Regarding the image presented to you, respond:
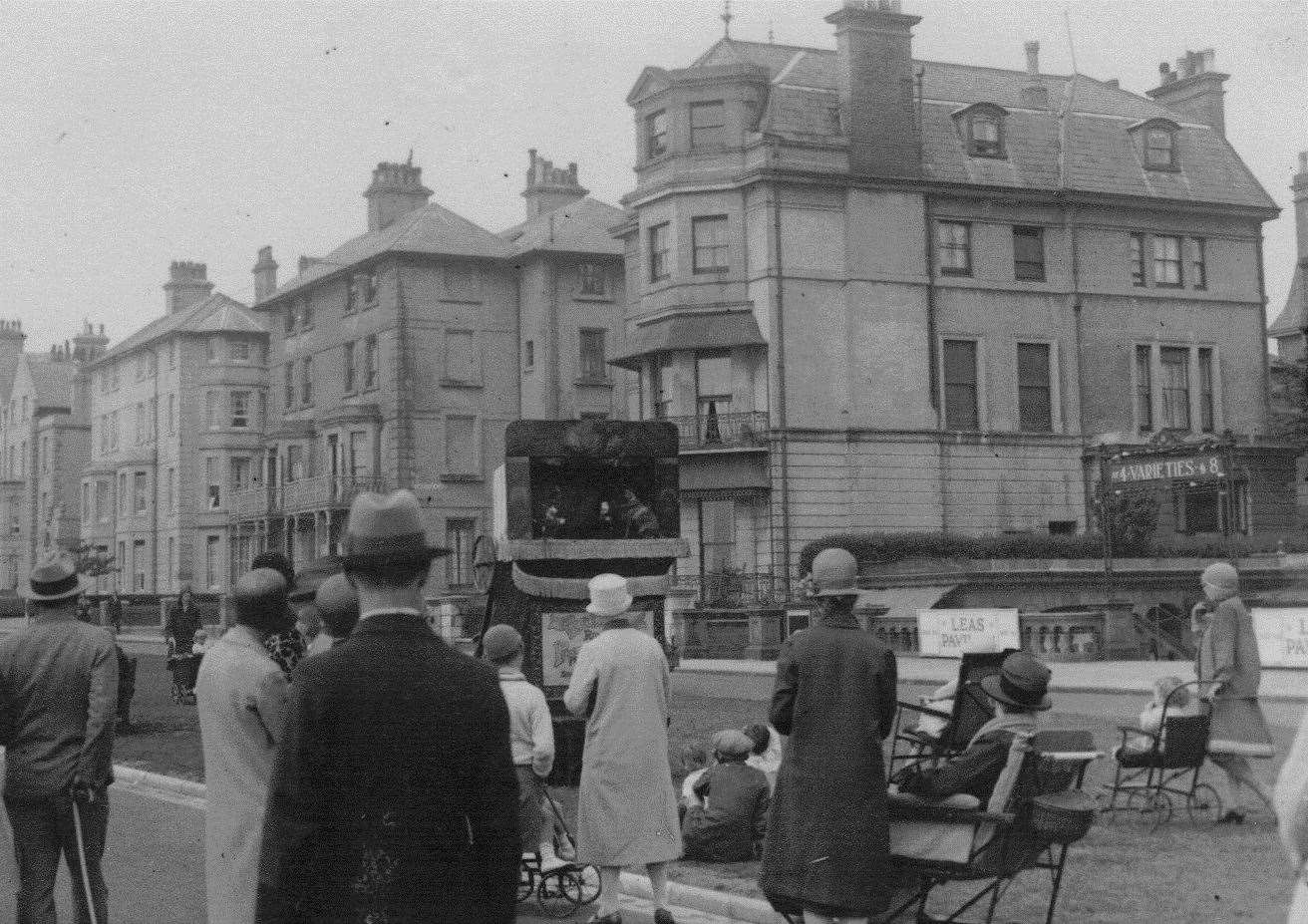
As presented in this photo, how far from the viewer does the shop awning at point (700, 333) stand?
146 ft

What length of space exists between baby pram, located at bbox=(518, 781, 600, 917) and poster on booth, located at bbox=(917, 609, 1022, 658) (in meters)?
20.1

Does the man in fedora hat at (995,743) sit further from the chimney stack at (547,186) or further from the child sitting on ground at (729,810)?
the chimney stack at (547,186)

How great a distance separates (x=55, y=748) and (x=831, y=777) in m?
3.73

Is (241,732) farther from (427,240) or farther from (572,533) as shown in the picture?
(427,240)

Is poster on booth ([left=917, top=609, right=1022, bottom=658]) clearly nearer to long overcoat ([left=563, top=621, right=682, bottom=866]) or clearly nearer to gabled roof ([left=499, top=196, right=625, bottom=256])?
long overcoat ([left=563, top=621, right=682, bottom=866])

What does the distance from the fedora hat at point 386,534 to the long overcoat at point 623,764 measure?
4.75m

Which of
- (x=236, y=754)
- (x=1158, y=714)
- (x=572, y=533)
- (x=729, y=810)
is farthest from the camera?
(x=572, y=533)

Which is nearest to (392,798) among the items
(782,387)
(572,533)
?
(572,533)

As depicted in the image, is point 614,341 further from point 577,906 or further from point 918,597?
point 577,906

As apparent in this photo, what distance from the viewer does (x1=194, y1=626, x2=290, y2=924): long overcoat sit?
246 inches

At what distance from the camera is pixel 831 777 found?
7410 millimetres

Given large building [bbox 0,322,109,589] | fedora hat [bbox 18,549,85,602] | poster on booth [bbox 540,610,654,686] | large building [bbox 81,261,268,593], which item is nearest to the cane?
fedora hat [bbox 18,549,85,602]

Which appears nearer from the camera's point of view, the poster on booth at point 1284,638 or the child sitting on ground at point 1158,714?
the child sitting on ground at point 1158,714

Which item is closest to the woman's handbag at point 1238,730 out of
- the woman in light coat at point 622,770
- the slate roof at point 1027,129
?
the woman in light coat at point 622,770
